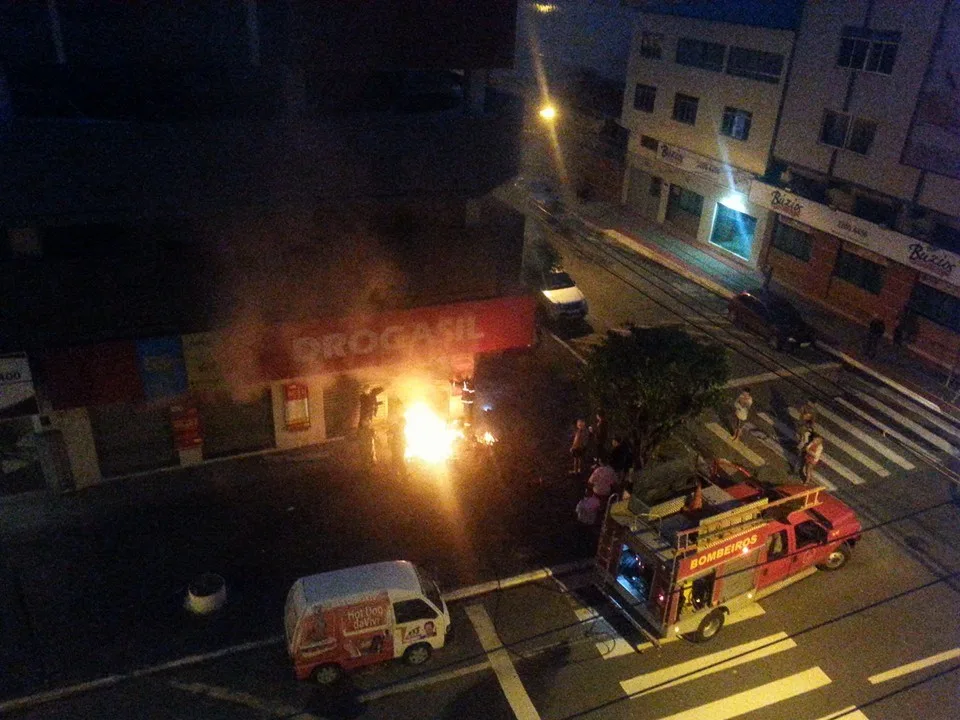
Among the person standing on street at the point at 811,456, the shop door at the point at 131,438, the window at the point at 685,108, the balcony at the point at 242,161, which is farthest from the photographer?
the window at the point at 685,108

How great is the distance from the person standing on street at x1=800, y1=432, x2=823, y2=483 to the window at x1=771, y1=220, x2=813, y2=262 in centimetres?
1516

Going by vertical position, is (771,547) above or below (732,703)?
above

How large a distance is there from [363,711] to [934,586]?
1169 cm

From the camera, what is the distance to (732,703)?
1238 cm

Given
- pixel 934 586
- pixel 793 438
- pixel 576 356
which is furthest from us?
pixel 576 356

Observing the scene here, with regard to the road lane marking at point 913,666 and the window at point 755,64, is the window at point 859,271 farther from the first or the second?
the road lane marking at point 913,666

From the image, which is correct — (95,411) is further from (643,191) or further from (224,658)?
(643,191)

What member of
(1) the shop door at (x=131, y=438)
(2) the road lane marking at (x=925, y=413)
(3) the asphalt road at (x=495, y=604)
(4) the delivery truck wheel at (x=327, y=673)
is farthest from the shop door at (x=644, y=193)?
(4) the delivery truck wheel at (x=327, y=673)

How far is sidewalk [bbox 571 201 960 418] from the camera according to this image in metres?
24.5

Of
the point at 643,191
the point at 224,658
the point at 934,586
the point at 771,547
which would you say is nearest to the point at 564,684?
the point at 771,547

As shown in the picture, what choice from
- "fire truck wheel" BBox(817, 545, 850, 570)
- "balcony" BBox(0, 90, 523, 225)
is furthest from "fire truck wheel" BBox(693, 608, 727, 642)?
"balcony" BBox(0, 90, 523, 225)

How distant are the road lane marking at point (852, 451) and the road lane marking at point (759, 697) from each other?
795 cm

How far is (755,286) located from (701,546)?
21656 mm

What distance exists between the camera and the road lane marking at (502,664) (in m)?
12.0
